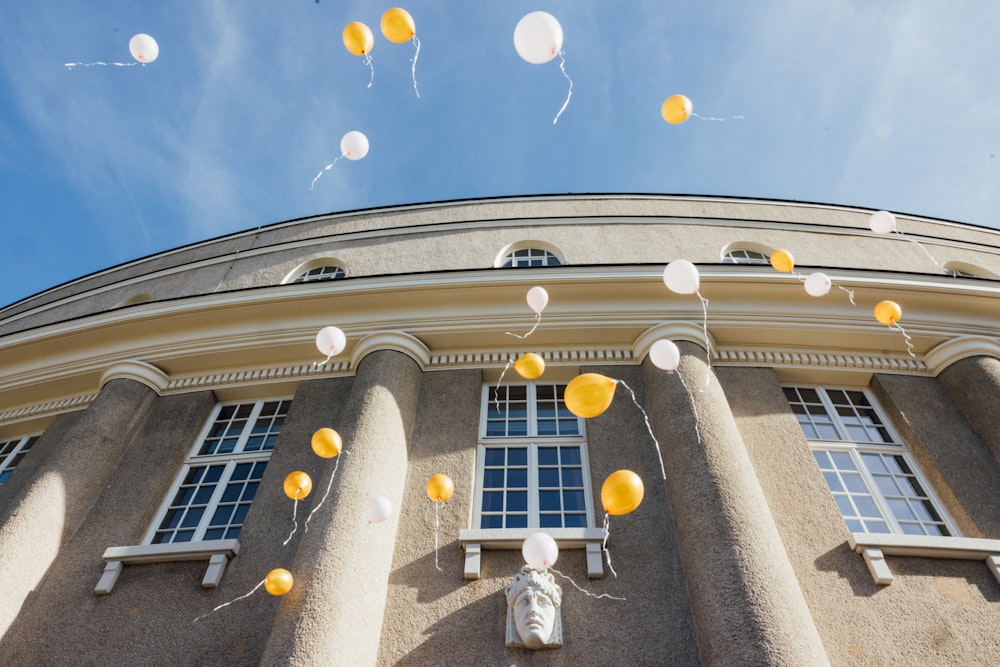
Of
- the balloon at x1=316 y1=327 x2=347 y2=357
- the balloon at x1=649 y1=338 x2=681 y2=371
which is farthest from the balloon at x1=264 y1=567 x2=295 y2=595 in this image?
the balloon at x1=649 y1=338 x2=681 y2=371

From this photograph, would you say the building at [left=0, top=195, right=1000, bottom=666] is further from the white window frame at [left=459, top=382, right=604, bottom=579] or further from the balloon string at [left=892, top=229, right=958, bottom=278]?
the balloon string at [left=892, top=229, right=958, bottom=278]

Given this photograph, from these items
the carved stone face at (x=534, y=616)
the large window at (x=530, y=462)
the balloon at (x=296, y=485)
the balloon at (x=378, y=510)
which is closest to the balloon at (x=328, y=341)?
the balloon at (x=296, y=485)

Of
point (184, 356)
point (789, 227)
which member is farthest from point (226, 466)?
point (789, 227)

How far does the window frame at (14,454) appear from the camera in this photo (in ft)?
33.2

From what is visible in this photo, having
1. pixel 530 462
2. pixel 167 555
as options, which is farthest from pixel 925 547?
pixel 167 555

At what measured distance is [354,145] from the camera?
7957mm

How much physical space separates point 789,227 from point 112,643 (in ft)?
44.0

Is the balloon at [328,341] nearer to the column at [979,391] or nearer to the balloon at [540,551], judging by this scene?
the balloon at [540,551]

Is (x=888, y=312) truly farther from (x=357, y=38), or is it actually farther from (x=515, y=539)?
(x=357, y=38)

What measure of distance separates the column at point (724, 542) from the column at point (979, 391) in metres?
3.60

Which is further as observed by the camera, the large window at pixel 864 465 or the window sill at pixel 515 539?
the large window at pixel 864 465

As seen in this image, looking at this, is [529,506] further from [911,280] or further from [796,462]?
[911,280]

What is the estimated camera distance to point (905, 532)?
7273 millimetres

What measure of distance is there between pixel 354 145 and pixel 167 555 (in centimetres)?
555
